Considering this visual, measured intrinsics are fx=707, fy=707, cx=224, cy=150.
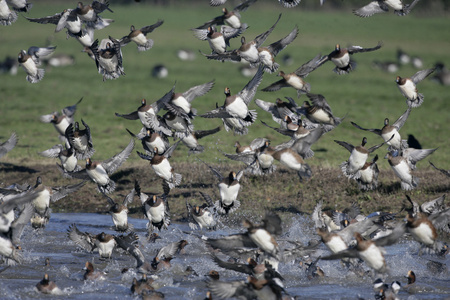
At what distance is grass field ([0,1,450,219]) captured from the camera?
70.9ft

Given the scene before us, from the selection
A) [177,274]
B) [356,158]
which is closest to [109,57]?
[177,274]

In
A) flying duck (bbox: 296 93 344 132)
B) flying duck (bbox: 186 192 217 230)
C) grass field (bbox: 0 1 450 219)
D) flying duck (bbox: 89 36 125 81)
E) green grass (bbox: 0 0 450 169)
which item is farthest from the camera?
green grass (bbox: 0 0 450 169)

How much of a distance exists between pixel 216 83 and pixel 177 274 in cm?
2599

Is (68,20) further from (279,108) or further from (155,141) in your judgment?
(279,108)

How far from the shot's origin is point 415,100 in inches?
582

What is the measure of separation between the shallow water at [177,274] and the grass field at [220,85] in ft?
10.5

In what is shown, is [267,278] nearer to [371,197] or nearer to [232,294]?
[232,294]

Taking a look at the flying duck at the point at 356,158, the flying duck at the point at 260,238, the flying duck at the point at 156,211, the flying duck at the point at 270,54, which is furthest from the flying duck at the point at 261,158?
the flying duck at the point at 260,238

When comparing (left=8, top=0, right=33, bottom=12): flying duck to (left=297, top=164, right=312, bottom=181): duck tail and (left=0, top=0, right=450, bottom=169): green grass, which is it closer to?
(left=0, top=0, right=450, bottom=169): green grass

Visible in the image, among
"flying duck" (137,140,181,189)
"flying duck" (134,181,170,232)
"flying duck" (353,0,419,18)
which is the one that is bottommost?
"flying duck" (134,181,170,232)

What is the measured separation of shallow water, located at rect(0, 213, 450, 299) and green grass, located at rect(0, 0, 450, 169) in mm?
5184

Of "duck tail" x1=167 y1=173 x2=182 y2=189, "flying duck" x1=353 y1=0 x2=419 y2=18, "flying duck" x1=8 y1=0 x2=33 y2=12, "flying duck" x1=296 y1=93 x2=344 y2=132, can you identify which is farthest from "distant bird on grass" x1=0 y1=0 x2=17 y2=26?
"flying duck" x1=353 y1=0 x2=419 y2=18

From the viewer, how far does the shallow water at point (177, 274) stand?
38.6ft

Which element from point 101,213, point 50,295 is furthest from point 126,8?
point 50,295
